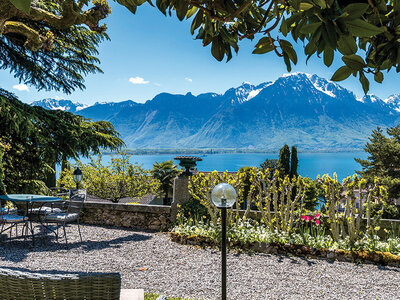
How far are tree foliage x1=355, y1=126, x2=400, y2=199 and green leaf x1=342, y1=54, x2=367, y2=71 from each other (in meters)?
19.4

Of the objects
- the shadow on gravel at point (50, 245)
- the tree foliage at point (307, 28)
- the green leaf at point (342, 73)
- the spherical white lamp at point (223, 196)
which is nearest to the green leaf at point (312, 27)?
the tree foliage at point (307, 28)

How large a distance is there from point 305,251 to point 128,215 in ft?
14.8

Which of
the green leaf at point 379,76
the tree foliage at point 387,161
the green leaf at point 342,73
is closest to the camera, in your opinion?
the green leaf at point 342,73

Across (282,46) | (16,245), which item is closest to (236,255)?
(16,245)

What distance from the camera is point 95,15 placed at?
596 centimetres

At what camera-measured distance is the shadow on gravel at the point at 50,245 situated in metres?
5.60

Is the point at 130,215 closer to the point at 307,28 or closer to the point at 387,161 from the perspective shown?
the point at 307,28

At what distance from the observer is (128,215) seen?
8031mm

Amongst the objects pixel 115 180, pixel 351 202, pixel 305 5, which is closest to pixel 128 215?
pixel 115 180

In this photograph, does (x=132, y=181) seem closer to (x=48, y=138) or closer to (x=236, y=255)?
(x=48, y=138)

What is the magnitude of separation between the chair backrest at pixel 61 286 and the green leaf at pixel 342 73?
1.48 m

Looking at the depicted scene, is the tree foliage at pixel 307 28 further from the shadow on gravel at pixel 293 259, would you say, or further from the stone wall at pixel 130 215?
the stone wall at pixel 130 215

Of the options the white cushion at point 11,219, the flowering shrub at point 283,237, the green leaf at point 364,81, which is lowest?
the flowering shrub at point 283,237

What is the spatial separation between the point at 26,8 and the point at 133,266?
16.6 ft
